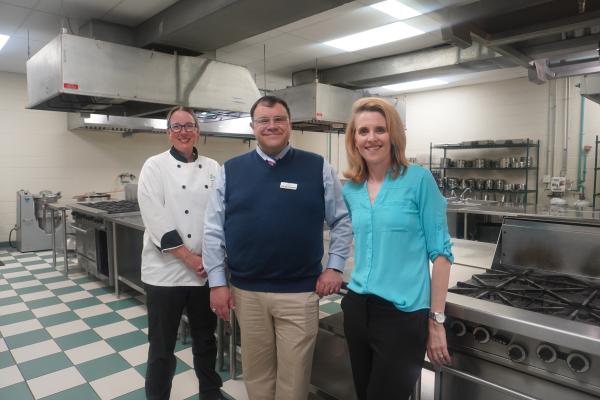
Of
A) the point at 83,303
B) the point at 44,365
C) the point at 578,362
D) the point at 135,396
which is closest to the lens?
the point at 578,362

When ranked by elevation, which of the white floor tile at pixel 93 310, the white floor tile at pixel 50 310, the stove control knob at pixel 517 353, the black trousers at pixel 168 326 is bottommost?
the white floor tile at pixel 93 310

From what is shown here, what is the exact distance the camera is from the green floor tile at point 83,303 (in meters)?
3.66

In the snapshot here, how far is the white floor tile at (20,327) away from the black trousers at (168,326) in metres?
1.89

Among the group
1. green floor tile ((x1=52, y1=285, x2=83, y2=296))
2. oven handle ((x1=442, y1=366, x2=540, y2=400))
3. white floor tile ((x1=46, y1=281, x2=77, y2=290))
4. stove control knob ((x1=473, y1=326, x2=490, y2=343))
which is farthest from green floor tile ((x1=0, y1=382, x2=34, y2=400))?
stove control knob ((x1=473, y1=326, x2=490, y2=343))

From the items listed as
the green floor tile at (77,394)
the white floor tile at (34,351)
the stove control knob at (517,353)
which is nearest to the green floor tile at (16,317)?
the white floor tile at (34,351)

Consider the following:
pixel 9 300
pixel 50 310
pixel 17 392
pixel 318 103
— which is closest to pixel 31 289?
pixel 9 300

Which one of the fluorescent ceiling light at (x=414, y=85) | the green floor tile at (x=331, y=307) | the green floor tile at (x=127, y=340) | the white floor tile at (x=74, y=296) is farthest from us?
the fluorescent ceiling light at (x=414, y=85)

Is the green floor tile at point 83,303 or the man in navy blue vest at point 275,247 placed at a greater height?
the man in navy blue vest at point 275,247

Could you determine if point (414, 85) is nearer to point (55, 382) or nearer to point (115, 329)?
point (115, 329)

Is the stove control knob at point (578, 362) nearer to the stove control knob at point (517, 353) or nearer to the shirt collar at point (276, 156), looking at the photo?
the stove control knob at point (517, 353)

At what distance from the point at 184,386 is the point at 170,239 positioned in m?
1.09

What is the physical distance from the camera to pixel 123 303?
12.3ft

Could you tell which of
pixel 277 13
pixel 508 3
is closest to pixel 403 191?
pixel 508 3

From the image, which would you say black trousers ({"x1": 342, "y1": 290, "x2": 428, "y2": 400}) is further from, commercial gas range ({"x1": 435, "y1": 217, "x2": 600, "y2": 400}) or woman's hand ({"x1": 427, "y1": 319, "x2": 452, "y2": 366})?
commercial gas range ({"x1": 435, "y1": 217, "x2": 600, "y2": 400})
